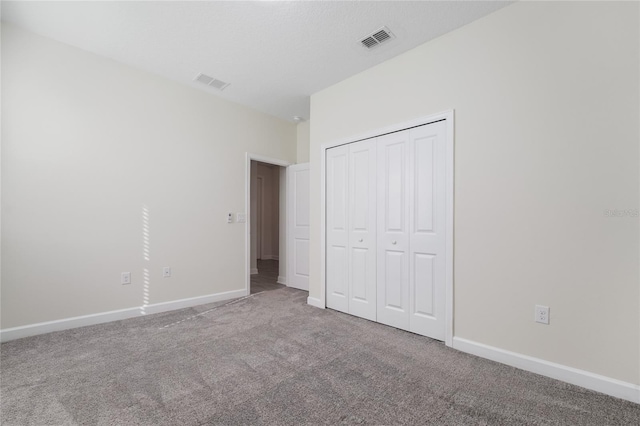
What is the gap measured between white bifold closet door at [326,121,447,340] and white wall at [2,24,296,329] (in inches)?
61.4

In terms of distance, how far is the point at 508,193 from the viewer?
2186 millimetres

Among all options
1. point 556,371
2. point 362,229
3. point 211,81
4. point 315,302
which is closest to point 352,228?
point 362,229

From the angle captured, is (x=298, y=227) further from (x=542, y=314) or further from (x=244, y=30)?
(x=542, y=314)

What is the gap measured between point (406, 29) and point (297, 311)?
3.18m

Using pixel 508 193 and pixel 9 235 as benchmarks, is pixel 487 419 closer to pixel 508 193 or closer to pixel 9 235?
pixel 508 193

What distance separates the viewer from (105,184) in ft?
9.77

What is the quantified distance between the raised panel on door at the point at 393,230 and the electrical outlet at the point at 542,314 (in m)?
1.03

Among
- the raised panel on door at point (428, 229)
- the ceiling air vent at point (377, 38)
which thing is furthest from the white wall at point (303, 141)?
the raised panel on door at point (428, 229)

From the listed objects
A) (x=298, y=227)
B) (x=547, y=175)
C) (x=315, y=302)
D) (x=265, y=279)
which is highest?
(x=547, y=175)

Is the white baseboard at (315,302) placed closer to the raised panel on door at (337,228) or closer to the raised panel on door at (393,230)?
the raised panel on door at (337,228)

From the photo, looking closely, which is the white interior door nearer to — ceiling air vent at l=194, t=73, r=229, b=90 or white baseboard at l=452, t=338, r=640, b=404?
ceiling air vent at l=194, t=73, r=229, b=90

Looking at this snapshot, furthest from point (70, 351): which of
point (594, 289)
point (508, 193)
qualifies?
point (594, 289)

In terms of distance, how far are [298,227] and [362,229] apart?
161 cm

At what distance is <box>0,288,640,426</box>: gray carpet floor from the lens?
1.54 m
